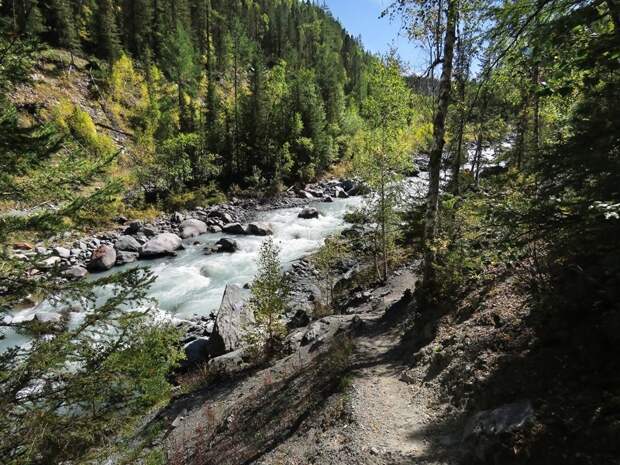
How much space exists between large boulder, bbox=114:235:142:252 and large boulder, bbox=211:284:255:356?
12.7 m

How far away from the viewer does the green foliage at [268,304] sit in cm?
1096

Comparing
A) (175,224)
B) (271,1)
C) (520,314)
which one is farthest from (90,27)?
(271,1)

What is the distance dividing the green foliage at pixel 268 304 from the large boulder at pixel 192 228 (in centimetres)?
1712

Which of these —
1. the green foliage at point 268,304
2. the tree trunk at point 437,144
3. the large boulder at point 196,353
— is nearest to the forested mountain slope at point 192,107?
the large boulder at point 196,353

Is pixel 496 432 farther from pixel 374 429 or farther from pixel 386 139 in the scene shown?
pixel 386 139

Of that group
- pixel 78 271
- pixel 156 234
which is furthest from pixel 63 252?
pixel 156 234

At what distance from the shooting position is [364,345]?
9.21 meters

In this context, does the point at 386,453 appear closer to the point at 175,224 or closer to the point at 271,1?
the point at 175,224

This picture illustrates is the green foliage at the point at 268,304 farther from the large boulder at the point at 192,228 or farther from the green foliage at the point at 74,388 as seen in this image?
the large boulder at the point at 192,228

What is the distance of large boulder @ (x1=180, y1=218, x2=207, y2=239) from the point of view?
27266mm

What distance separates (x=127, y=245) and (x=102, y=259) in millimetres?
2565

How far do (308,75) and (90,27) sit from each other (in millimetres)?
29104

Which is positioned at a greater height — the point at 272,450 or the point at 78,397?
the point at 78,397

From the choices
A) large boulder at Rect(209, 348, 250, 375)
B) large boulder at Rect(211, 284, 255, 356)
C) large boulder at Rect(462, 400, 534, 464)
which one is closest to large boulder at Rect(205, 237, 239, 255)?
large boulder at Rect(211, 284, 255, 356)
